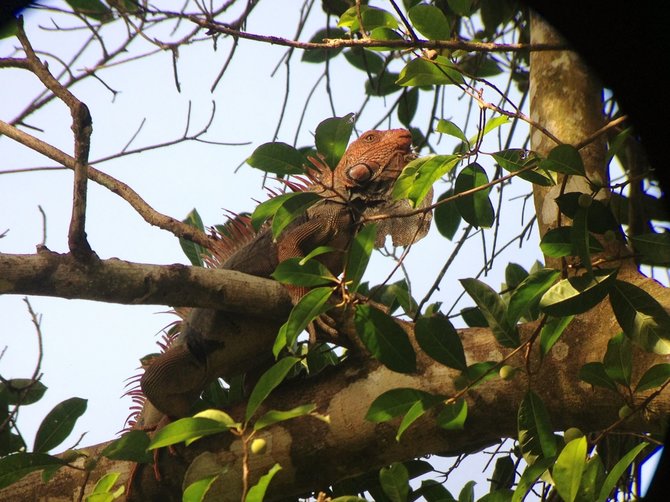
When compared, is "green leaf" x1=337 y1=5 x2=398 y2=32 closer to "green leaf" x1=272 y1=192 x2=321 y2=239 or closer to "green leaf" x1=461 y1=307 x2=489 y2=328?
"green leaf" x1=272 y1=192 x2=321 y2=239

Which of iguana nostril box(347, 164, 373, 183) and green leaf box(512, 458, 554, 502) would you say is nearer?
green leaf box(512, 458, 554, 502)

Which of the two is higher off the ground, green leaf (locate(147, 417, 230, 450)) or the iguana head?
the iguana head

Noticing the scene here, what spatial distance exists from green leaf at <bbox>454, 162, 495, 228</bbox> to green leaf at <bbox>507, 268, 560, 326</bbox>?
633 millimetres

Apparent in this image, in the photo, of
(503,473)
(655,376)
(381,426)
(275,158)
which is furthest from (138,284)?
(503,473)

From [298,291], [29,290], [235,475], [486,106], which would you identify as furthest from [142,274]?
[486,106]

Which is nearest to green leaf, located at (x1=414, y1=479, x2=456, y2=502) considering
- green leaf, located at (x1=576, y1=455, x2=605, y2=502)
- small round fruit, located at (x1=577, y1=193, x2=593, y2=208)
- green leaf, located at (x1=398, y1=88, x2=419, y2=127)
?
green leaf, located at (x1=576, y1=455, x2=605, y2=502)

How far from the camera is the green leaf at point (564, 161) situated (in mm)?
2098

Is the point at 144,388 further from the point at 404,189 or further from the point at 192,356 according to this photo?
the point at 404,189

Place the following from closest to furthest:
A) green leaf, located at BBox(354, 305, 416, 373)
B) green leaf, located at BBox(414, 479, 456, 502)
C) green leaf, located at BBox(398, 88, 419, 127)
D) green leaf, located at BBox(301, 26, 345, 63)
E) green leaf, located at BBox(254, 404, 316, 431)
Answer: green leaf, located at BBox(254, 404, 316, 431), green leaf, located at BBox(354, 305, 416, 373), green leaf, located at BBox(414, 479, 456, 502), green leaf, located at BBox(301, 26, 345, 63), green leaf, located at BBox(398, 88, 419, 127)

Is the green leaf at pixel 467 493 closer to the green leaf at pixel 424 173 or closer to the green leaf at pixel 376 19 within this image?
the green leaf at pixel 424 173

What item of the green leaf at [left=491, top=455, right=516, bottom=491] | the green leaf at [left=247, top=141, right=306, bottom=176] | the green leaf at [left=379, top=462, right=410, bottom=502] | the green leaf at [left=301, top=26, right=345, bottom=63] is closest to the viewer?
the green leaf at [left=379, top=462, right=410, bottom=502]

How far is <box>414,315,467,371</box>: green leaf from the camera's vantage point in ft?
7.25

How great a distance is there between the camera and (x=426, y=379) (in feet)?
8.95

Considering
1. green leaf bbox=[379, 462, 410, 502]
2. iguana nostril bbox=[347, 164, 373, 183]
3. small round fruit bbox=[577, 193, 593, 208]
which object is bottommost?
green leaf bbox=[379, 462, 410, 502]
